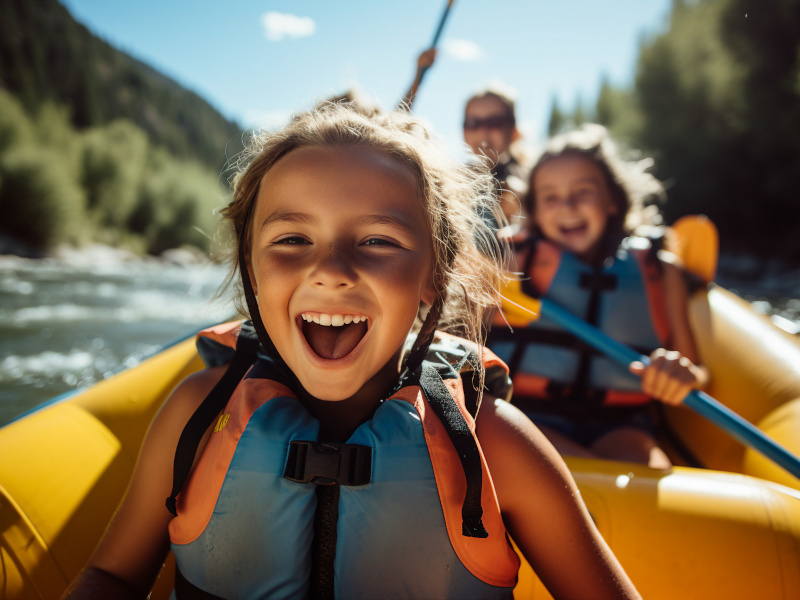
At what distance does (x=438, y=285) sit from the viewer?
2.72 feet

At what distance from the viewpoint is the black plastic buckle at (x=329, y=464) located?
665mm

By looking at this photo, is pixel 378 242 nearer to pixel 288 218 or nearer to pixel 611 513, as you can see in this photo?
pixel 288 218

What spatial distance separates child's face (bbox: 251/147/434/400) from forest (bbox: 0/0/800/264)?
17.2 inches

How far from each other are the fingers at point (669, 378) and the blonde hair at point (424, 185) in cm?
73

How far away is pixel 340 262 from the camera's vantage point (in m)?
0.64

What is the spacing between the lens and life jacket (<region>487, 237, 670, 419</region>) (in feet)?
5.33

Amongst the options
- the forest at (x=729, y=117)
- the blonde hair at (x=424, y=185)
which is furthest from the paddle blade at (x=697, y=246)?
the forest at (x=729, y=117)

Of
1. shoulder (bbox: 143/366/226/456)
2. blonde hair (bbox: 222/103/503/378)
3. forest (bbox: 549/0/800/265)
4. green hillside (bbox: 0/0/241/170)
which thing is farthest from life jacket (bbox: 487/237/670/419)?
green hillside (bbox: 0/0/241/170)

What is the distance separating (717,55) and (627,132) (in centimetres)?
344

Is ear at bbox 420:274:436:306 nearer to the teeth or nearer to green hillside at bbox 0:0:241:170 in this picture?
the teeth

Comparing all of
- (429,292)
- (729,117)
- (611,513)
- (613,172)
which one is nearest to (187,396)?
(429,292)

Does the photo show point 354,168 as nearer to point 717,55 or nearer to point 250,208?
point 250,208

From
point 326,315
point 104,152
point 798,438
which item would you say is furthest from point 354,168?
point 104,152

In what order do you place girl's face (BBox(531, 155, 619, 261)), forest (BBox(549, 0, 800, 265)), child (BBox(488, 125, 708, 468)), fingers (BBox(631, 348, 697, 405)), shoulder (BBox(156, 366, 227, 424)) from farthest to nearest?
forest (BBox(549, 0, 800, 265)) → girl's face (BBox(531, 155, 619, 261)) → child (BBox(488, 125, 708, 468)) → fingers (BBox(631, 348, 697, 405)) → shoulder (BBox(156, 366, 227, 424))
